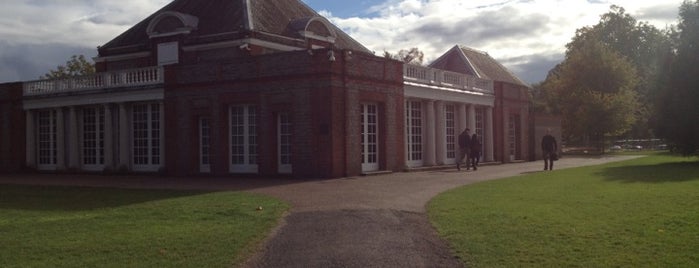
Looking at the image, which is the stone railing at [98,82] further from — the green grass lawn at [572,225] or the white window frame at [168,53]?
the green grass lawn at [572,225]

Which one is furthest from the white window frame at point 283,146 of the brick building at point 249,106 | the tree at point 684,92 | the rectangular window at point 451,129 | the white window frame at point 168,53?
the tree at point 684,92

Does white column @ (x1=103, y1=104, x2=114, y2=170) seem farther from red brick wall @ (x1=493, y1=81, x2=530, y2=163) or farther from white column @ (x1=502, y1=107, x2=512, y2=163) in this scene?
white column @ (x1=502, y1=107, x2=512, y2=163)

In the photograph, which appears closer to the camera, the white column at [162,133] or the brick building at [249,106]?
the brick building at [249,106]

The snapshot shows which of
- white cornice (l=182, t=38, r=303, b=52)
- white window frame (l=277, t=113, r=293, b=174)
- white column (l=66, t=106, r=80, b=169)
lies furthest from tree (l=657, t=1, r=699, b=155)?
white column (l=66, t=106, r=80, b=169)

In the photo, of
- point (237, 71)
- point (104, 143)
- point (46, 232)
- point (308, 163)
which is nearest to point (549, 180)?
point (308, 163)

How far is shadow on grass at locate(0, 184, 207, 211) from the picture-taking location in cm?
1432

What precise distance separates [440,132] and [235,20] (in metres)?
9.71

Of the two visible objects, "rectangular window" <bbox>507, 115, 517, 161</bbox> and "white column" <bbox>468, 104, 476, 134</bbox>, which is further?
"rectangular window" <bbox>507, 115, 517, 161</bbox>

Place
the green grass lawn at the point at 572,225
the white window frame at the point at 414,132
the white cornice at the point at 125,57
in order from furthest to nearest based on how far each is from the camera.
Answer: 1. the white cornice at the point at 125,57
2. the white window frame at the point at 414,132
3. the green grass lawn at the point at 572,225

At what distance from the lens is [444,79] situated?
29.1 meters

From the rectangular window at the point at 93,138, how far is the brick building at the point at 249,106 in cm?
5

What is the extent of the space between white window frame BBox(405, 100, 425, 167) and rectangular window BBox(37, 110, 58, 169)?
15151 millimetres

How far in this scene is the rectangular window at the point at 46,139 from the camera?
30.0m

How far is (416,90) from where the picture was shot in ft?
86.7
